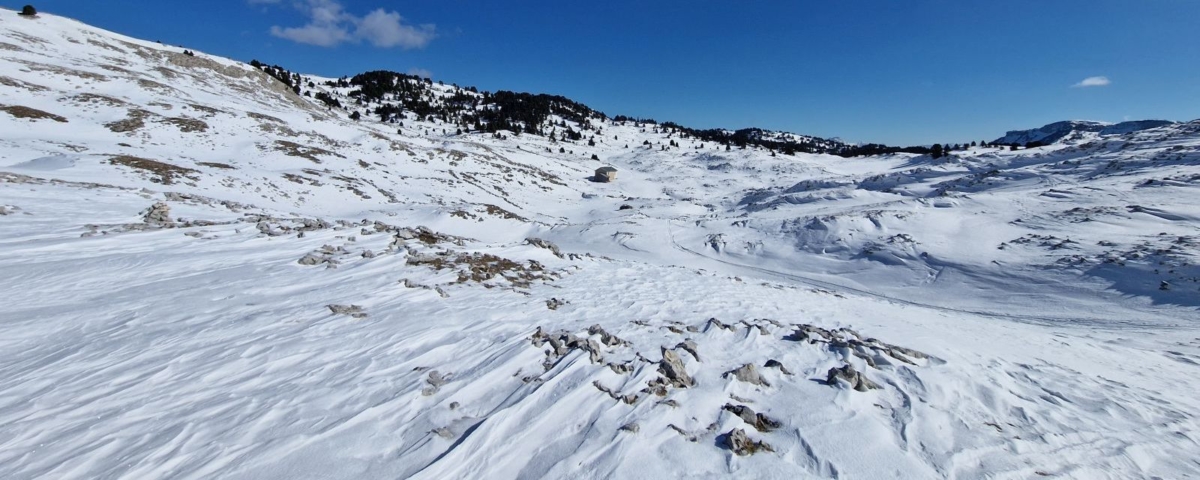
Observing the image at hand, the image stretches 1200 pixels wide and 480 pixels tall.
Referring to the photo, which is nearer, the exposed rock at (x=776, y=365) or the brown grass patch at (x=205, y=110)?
the exposed rock at (x=776, y=365)

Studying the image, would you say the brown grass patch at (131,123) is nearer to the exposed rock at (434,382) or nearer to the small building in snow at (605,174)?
the exposed rock at (434,382)

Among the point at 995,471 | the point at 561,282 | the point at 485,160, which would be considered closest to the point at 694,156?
the point at 485,160

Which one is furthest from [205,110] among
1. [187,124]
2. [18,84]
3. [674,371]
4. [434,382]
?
[674,371]

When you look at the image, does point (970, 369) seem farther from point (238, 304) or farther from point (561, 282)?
point (238, 304)

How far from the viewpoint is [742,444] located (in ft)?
13.7

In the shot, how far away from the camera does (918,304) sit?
520 inches

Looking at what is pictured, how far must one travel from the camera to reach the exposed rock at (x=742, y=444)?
411 cm

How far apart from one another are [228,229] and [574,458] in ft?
38.0

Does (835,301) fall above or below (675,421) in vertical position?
below

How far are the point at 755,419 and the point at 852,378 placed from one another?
186cm

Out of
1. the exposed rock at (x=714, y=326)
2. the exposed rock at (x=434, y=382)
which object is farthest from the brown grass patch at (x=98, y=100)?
the exposed rock at (x=714, y=326)

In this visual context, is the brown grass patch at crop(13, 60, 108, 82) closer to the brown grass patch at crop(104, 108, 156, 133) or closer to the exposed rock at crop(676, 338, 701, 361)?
the brown grass patch at crop(104, 108, 156, 133)

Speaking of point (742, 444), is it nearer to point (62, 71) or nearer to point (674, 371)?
point (674, 371)

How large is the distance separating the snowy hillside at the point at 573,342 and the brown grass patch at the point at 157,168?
0.72 feet
